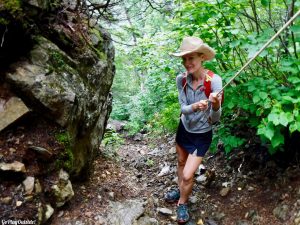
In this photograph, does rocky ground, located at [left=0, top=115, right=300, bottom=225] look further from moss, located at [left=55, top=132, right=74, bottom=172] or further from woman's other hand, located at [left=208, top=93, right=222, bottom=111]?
woman's other hand, located at [left=208, top=93, right=222, bottom=111]

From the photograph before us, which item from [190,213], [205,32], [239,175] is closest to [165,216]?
[190,213]

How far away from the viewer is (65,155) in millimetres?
3844

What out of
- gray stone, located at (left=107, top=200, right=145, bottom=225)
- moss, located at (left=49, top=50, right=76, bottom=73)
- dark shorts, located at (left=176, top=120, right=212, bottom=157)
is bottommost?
gray stone, located at (left=107, top=200, right=145, bottom=225)

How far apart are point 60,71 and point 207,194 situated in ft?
10.0

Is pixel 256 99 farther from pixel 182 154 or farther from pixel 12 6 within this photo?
pixel 12 6

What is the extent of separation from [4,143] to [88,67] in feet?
6.10

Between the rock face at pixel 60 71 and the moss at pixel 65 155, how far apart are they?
0.05 metres

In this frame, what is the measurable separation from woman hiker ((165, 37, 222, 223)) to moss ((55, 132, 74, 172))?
1566mm

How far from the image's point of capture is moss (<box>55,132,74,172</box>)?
3779mm

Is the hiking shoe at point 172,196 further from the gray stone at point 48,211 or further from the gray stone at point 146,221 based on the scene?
the gray stone at point 48,211

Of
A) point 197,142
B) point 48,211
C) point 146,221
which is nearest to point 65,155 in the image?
point 48,211

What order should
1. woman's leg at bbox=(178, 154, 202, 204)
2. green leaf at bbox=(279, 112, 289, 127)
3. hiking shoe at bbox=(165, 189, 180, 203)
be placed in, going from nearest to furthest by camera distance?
1. green leaf at bbox=(279, 112, 289, 127)
2. woman's leg at bbox=(178, 154, 202, 204)
3. hiking shoe at bbox=(165, 189, 180, 203)

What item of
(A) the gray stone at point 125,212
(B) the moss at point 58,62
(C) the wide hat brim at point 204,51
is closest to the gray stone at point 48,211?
(A) the gray stone at point 125,212

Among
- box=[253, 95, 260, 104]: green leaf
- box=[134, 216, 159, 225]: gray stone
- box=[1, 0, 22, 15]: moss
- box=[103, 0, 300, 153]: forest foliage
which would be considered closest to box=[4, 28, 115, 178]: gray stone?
box=[1, 0, 22, 15]: moss
